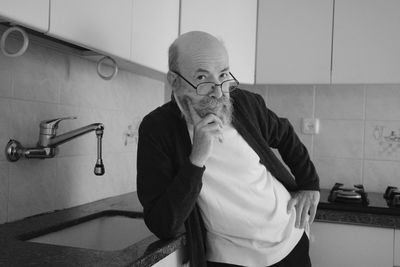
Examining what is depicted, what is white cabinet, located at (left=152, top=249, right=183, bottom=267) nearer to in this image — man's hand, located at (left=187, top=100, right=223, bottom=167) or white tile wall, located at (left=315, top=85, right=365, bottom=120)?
man's hand, located at (left=187, top=100, right=223, bottom=167)

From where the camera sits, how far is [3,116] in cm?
134

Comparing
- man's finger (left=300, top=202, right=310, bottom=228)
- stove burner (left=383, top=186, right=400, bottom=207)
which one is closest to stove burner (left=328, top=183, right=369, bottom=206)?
stove burner (left=383, top=186, right=400, bottom=207)

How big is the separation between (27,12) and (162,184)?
54 cm

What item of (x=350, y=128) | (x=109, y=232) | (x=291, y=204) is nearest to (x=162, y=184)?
(x=291, y=204)

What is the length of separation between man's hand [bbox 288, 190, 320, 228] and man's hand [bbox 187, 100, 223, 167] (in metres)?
0.40

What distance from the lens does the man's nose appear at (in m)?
1.22

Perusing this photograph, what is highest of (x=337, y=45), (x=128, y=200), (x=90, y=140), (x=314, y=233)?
(x=337, y=45)

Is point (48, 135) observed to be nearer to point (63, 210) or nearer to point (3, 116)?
point (3, 116)

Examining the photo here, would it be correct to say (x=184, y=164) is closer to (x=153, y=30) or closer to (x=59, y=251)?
(x=59, y=251)

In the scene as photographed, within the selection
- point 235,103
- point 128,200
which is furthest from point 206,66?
point 128,200

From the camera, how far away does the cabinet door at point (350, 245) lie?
1.90m

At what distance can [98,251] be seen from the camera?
112 cm

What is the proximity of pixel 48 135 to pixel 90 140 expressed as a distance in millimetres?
368

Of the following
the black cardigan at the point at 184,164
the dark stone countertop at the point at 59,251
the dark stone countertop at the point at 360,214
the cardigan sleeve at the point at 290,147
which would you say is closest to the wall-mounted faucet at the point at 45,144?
the dark stone countertop at the point at 59,251
